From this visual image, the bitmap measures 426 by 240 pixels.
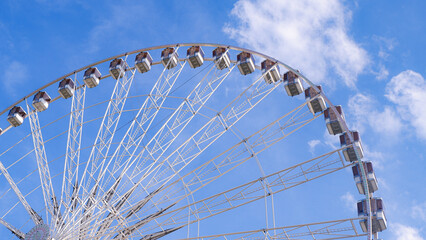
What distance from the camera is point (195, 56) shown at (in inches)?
1057

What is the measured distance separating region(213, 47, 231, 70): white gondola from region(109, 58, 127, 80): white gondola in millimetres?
4390

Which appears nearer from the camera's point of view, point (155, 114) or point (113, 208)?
point (113, 208)

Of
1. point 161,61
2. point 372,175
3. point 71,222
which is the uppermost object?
point 161,61

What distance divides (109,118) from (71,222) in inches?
207

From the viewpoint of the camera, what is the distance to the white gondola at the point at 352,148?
938 inches

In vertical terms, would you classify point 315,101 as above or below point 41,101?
above

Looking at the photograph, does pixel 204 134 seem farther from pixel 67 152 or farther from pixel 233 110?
pixel 67 152

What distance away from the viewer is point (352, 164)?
23203 millimetres

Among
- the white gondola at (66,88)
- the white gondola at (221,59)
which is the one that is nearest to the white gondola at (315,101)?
the white gondola at (221,59)

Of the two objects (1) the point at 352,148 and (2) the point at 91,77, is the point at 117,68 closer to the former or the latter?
(2) the point at 91,77

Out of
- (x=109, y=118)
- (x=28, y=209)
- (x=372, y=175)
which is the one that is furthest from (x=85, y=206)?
(x=372, y=175)

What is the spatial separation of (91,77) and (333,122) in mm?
11368

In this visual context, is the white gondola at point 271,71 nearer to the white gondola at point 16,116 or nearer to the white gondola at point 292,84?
the white gondola at point 292,84

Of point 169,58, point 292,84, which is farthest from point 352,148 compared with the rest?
point 169,58
